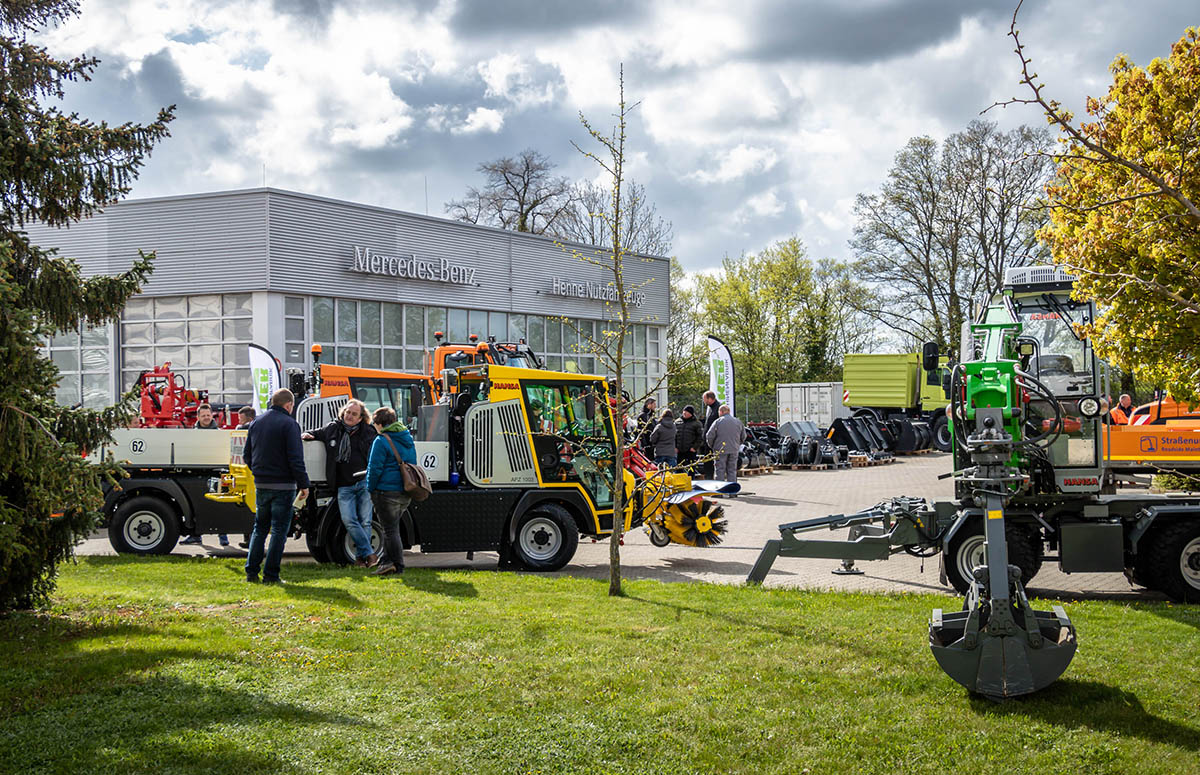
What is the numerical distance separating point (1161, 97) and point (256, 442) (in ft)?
31.5

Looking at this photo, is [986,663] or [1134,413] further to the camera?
[1134,413]

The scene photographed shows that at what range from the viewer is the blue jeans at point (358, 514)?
10.7m

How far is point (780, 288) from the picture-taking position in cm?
5256

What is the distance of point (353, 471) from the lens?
35.6ft

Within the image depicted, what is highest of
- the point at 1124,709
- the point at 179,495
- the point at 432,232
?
the point at 432,232

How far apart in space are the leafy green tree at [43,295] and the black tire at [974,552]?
718 centimetres

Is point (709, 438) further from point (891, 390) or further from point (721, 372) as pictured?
point (891, 390)

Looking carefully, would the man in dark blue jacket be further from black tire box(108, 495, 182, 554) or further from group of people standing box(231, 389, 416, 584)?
black tire box(108, 495, 182, 554)

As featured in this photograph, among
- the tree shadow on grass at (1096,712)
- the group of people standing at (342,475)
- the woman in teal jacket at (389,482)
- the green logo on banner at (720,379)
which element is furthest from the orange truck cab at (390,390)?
the tree shadow on grass at (1096,712)

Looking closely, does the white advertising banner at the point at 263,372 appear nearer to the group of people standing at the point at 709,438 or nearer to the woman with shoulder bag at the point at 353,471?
the group of people standing at the point at 709,438

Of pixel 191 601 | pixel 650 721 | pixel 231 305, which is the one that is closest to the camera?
pixel 650 721

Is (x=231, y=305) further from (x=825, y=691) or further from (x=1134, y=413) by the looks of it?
(x=825, y=691)

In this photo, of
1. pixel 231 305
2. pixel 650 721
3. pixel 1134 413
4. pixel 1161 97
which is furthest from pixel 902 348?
pixel 650 721

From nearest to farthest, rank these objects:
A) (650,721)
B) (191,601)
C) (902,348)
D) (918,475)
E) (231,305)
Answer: (650,721) < (191,601) < (918,475) < (231,305) < (902,348)
